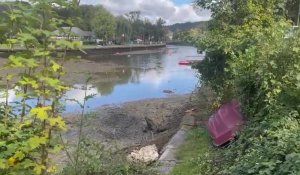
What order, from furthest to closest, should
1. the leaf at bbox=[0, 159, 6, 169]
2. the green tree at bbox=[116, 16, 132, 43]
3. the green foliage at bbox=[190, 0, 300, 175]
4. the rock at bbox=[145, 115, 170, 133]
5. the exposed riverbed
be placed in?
the green tree at bbox=[116, 16, 132, 43], the rock at bbox=[145, 115, 170, 133], the exposed riverbed, the green foliage at bbox=[190, 0, 300, 175], the leaf at bbox=[0, 159, 6, 169]

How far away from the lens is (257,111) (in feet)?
21.8

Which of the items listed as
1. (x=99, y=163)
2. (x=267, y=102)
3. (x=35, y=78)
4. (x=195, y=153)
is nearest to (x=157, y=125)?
(x=195, y=153)

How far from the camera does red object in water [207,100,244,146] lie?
7.45 meters

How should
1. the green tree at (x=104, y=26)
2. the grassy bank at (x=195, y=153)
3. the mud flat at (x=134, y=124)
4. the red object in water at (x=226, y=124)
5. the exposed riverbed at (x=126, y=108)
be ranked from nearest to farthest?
the grassy bank at (x=195, y=153) < the red object in water at (x=226, y=124) < the exposed riverbed at (x=126, y=108) < the mud flat at (x=134, y=124) < the green tree at (x=104, y=26)

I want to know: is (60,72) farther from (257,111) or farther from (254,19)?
(254,19)

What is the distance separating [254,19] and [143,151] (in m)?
5.47

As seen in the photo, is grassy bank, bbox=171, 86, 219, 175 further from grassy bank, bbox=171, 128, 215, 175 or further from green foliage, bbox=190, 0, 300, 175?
green foliage, bbox=190, 0, 300, 175

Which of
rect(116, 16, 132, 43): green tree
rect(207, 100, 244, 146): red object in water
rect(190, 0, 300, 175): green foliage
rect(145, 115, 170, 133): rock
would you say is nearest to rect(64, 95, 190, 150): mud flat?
rect(145, 115, 170, 133): rock

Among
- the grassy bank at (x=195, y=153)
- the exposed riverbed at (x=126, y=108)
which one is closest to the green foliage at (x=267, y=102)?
the grassy bank at (x=195, y=153)

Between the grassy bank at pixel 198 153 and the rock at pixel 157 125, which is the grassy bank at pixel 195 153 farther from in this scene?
the rock at pixel 157 125

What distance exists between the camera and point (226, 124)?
311 inches

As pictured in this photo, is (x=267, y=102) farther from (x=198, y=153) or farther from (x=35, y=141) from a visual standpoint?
(x=35, y=141)

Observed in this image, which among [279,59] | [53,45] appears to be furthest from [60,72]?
[279,59]

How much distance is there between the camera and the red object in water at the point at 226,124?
7449mm
